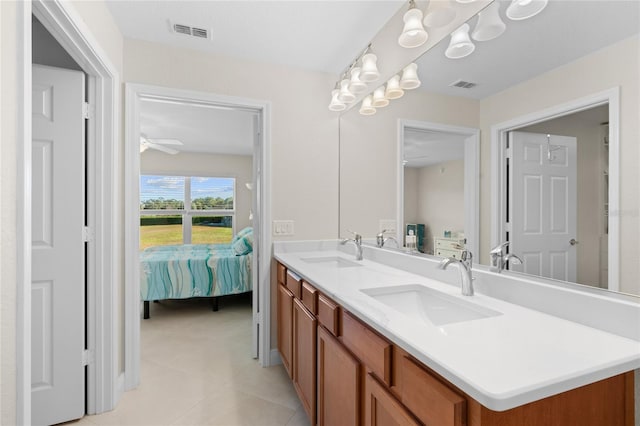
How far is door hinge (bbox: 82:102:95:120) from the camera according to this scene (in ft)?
5.95

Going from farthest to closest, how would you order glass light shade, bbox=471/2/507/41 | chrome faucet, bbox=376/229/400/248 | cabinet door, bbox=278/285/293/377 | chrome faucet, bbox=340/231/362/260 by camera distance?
chrome faucet, bbox=340/231/362/260, chrome faucet, bbox=376/229/400/248, cabinet door, bbox=278/285/293/377, glass light shade, bbox=471/2/507/41

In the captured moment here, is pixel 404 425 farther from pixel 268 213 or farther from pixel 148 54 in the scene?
pixel 148 54

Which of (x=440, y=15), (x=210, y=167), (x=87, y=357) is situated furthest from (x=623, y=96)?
(x=210, y=167)

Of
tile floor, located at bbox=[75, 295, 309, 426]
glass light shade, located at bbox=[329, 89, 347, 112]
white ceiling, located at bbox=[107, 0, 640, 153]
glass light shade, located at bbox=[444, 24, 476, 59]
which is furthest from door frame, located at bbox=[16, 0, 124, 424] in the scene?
glass light shade, located at bbox=[444, 24, 476, 59]

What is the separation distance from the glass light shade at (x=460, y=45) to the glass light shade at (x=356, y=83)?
78 cm

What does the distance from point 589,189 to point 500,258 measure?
39 cm

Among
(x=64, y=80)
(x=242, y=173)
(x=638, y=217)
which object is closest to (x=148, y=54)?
(x=64, y=80)

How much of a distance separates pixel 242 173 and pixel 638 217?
19.9 feet

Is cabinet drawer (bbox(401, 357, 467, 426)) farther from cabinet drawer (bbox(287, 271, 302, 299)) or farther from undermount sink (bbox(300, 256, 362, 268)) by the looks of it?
undermount sink (bbox(300, 256, 362, 268))


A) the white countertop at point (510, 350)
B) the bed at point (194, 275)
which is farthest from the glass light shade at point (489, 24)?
the bed at point (194, 275)

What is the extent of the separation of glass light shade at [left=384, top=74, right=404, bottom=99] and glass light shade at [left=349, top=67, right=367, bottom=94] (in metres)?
0.26

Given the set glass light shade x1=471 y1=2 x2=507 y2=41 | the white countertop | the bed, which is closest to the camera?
the white countertop

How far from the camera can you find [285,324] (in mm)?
2125

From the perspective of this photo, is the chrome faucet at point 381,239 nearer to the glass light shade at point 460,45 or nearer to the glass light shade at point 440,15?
the glass light shade at point 460,45
